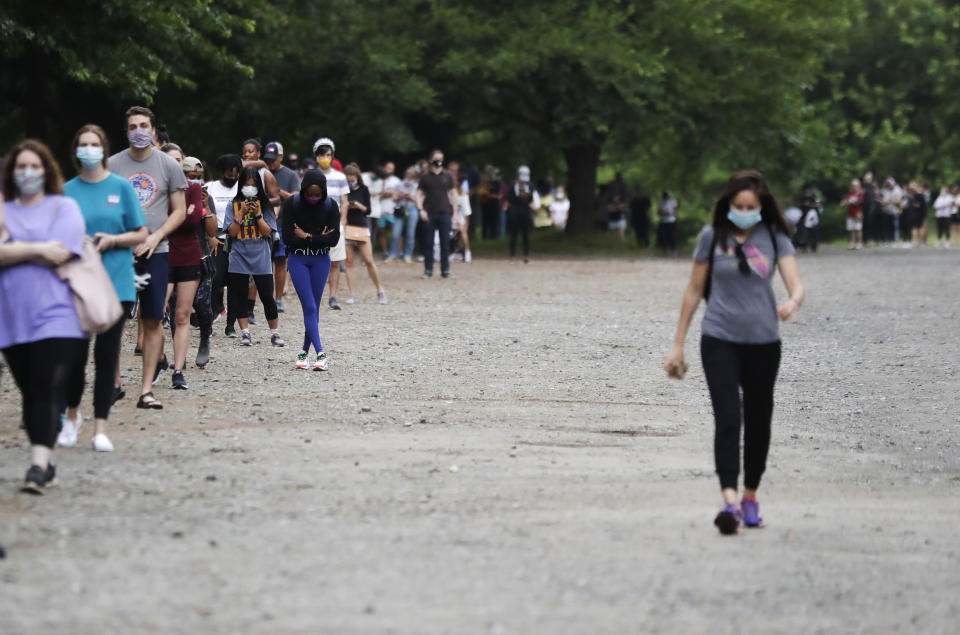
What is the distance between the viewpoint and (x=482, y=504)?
804cm

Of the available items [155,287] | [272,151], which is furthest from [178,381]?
[272,151]

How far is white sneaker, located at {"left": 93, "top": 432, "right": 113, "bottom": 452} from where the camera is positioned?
9.25 metres

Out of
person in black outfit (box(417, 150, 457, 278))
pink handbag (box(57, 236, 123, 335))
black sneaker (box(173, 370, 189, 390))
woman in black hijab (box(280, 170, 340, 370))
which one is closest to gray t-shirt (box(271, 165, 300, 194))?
woman in black hijab (box(280, 170, 340, 370))

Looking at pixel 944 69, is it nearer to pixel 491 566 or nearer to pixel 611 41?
pixel 611 41

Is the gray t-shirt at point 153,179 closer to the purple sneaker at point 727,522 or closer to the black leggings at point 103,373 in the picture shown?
the black leggings at point 103,373

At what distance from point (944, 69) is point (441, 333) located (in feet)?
145

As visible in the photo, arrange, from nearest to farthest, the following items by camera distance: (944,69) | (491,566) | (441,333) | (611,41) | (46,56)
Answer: (491,566), (441,333), (46,56), (611,41), (944,69)

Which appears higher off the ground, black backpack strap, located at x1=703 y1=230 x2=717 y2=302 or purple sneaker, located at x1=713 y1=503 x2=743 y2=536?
black backpack strap, located at x1=703 y1=230 x2=717 y2=302

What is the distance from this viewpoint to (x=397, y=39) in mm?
37938

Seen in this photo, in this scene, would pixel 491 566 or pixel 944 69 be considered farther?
pixel 944 69

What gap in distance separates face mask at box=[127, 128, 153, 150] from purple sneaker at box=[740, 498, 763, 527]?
4.52 meters

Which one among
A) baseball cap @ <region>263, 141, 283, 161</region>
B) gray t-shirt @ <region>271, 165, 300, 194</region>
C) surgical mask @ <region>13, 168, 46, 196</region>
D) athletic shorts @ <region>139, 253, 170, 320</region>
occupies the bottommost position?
athletic shorts @ <region>139, 253, 170, 320</region>

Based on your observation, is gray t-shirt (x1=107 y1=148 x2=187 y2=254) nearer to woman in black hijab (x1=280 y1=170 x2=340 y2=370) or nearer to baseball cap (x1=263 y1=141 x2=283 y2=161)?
woman in black hijab (x1=280 y1=170 x2=340 y2=370)

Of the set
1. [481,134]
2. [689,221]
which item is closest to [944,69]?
[689,221]
